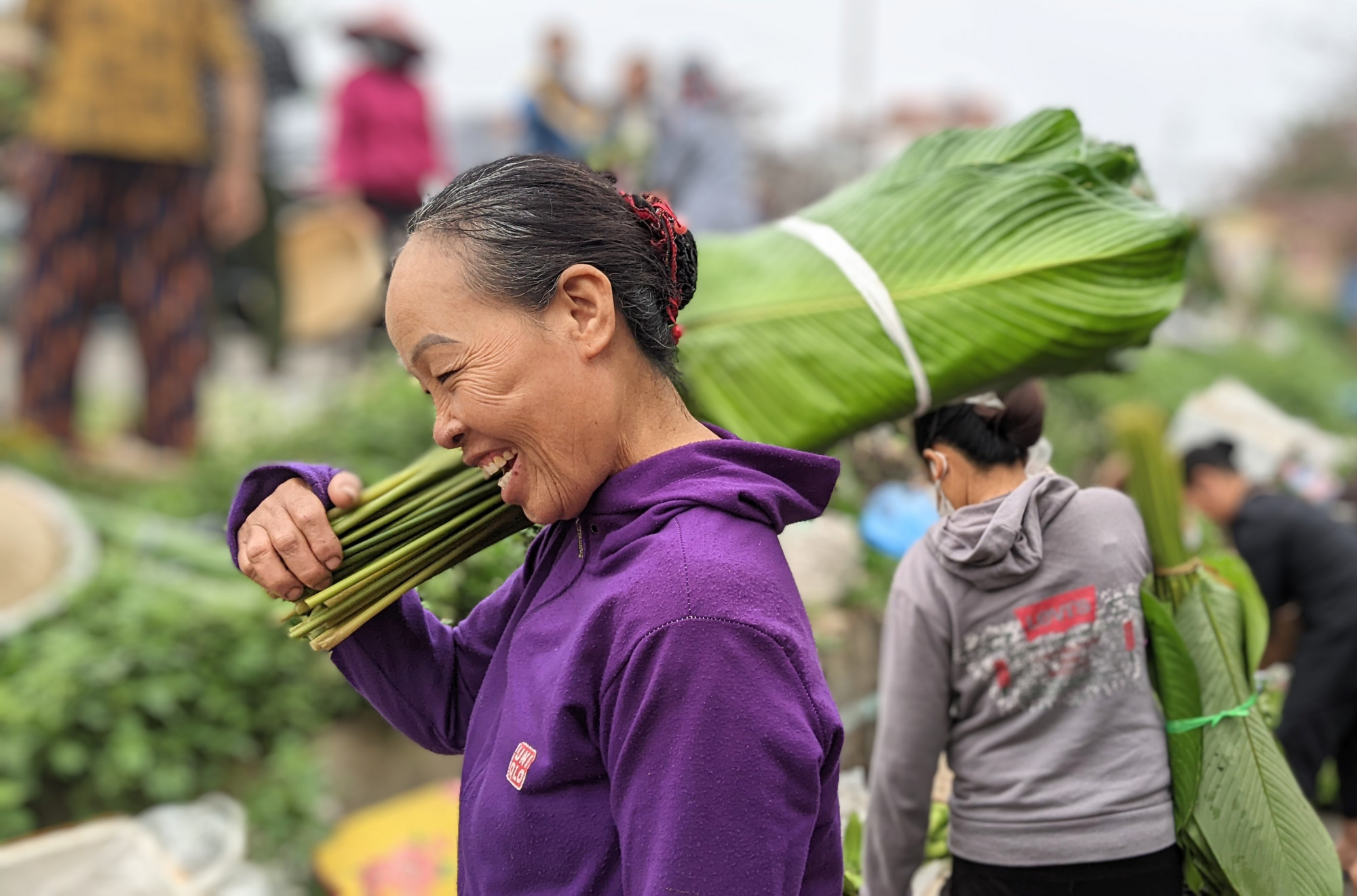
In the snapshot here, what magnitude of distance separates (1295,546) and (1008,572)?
8.73ft

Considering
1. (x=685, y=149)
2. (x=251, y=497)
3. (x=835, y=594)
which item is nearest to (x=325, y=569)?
(x=251, y=497)

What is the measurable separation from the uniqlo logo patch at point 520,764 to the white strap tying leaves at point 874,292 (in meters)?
1.01

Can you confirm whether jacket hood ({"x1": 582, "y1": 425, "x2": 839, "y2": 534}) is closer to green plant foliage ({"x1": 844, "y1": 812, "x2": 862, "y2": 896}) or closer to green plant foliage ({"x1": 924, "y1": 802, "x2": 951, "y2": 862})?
green plant foliage ({"x1": 844, "y1": 812, "x2": 862, "y2": 896})

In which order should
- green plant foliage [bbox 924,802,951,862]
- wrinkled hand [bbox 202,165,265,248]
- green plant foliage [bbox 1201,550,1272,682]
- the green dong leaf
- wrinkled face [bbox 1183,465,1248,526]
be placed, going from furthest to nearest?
wrinkled hand [bbox 202,165,265,248]
wrinkled face [bbox 1183,465,1248,526]
green plant foliage [bbox 924,802,951,862]
green plant foliage [bbox 1201,550,1272,682]
the green dong leaf

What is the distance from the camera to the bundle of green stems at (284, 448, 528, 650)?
132 centimetres

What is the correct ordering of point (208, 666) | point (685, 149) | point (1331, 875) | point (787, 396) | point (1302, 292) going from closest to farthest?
1. point (1331, 875)
2. point (787, 396)
3. point (208, 666)
4. point (685, 149)
5. point (1302, 292)

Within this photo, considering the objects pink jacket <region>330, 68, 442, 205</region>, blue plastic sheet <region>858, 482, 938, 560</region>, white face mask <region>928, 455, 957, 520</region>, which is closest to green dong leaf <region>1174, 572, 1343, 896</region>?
white face mask <region>928, 455, 957, 520</region>

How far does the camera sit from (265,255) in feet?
22.2

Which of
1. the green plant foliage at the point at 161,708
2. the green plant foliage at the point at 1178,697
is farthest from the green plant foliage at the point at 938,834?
the green plant foliage at the point at 161,708

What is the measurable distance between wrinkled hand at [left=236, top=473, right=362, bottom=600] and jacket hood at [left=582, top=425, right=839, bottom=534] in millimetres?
320

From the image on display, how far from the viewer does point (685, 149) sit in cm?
646

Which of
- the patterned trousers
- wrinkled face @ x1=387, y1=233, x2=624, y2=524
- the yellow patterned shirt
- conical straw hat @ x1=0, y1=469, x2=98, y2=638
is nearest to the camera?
wrinkled face @ x1=387, y1=233, x2=624, y2=524

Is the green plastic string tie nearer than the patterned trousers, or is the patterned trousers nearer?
the green plastic string tie

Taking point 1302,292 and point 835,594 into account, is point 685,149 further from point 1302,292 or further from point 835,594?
point 1302,292
